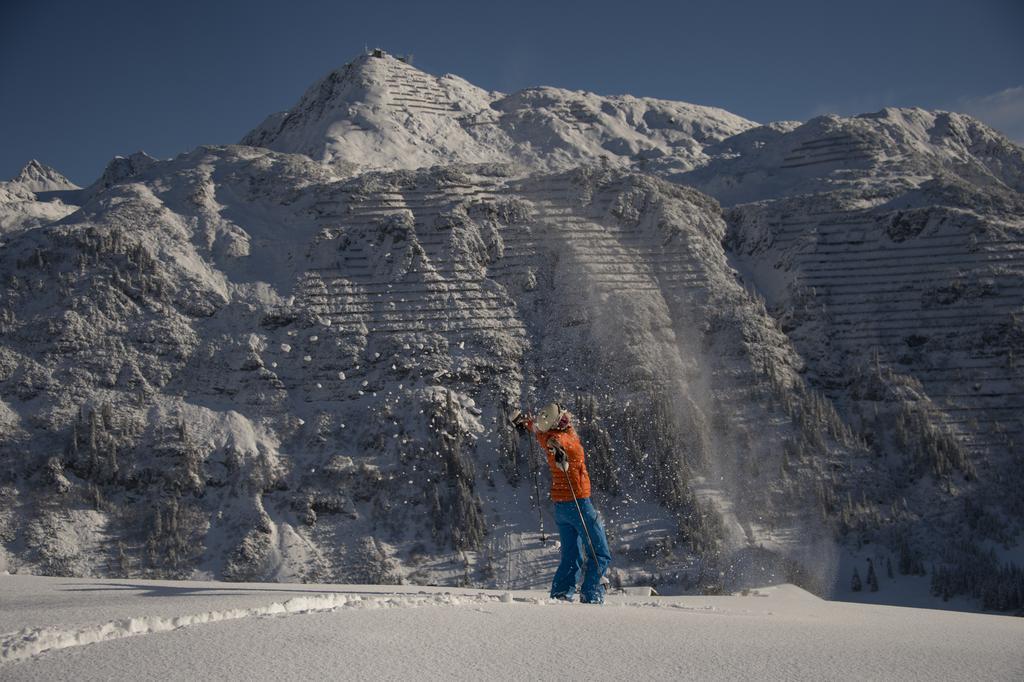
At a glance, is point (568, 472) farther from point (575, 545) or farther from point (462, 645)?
point (462, 645)

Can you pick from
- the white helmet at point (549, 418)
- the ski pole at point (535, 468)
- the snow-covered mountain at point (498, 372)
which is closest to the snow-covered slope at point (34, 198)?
the snow-covered mountain at point (498, 372)

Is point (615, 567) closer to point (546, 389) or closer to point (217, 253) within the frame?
point (546, 389)

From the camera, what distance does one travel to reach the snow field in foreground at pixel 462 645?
4.09 m

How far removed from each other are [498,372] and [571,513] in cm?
2401

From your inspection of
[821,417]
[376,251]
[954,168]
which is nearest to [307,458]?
[376,251]

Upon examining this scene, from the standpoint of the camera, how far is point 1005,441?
3164 centimetres

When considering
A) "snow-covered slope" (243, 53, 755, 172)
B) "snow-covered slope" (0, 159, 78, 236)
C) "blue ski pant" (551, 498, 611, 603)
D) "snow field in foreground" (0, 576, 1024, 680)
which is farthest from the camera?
"snow-covered slope" (243, 53, 755, 172)

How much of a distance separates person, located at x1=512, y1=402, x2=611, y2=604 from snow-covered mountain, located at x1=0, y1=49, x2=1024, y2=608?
1715cm

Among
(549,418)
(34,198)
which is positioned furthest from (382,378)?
(34,198)

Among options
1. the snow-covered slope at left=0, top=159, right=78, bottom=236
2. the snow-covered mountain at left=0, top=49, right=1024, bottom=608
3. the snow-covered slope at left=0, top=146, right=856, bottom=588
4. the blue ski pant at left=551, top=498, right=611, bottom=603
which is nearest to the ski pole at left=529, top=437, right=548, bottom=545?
the snow-covered mountain at left=0, top=49, right=1024, bottom=608

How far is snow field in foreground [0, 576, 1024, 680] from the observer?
4.09 metres

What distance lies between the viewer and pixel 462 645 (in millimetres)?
4652

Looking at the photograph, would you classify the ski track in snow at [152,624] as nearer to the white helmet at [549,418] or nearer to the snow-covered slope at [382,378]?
the white helmet at [549,418]

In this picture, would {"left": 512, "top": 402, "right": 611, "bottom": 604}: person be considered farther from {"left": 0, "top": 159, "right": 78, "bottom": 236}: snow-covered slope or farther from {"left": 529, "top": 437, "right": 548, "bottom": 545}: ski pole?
{"left": 0, "top": 159, "right": 78, "bottom": 236}: snow-covered slope
